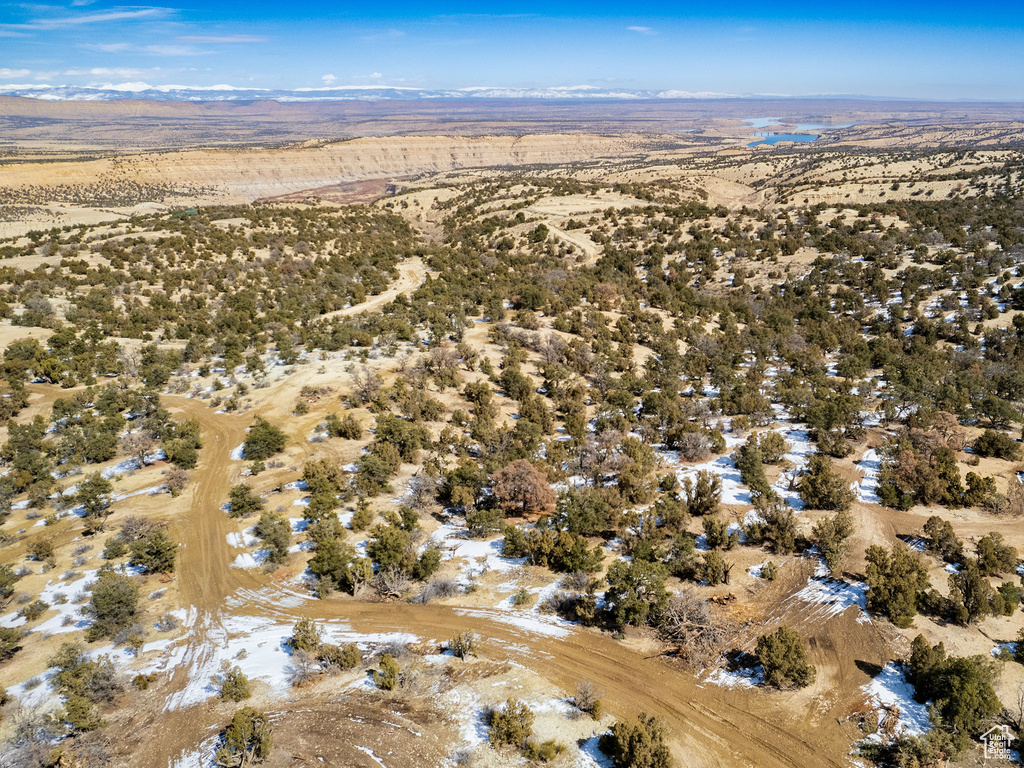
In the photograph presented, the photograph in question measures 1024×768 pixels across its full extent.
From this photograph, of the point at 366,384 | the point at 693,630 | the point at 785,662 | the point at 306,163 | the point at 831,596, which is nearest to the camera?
the point at 785,662

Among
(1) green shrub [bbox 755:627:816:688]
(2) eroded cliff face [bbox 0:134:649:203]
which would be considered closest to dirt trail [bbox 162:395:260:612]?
(1) green shrub [bbox 755:627:816:688]

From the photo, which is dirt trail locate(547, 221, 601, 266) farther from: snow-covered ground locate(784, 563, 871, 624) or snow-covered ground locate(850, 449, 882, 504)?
snow-covered ground locate(784, 563, 871, 624)

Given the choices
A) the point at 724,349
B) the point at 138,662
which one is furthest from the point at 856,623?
the point at 724,349

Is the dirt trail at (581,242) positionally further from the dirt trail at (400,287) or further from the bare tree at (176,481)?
the bare tree at (176,481)

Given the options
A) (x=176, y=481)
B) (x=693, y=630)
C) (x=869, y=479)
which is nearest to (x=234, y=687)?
(x=693, y=630)

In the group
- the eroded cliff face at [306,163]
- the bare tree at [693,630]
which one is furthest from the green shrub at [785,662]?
the eroded cliff face at [306,163]

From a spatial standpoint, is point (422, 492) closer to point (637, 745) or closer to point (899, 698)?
point (637, 745)
